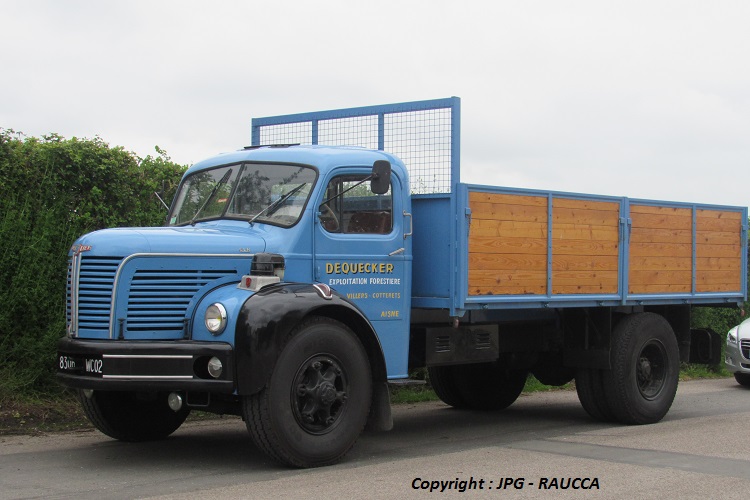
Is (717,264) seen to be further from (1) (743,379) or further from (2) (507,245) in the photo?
(1) (743,379)

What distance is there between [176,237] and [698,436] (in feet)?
17.9

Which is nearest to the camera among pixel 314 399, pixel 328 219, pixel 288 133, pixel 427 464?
pixel 314 399

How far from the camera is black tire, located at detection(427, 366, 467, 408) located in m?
12.1

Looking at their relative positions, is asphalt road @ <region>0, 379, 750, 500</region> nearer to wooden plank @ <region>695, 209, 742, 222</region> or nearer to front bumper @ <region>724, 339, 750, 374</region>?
wooden plank @ <region>695, 209, 742, 222</region>

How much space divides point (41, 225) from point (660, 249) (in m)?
6.73

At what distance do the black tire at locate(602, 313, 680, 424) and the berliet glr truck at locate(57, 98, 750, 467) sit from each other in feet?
0.07

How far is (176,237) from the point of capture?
25.9ft

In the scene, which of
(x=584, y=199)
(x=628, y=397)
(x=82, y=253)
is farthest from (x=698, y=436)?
(x=82, y=253)

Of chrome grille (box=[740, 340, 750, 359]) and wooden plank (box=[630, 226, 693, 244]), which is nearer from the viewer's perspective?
wooden plank (box=[630, 226, 693, 244])

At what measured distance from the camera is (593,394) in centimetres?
1085

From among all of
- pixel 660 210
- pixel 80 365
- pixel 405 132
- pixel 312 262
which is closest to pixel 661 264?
pixel 660 210

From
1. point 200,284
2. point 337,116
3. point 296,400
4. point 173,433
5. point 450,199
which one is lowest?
point 173,433

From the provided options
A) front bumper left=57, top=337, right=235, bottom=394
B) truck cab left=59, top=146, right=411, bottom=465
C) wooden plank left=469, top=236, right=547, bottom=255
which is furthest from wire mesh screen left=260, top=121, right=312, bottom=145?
front bumper left=57, top=337, right=235, bottom=394

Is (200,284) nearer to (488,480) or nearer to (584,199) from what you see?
(488,480)
